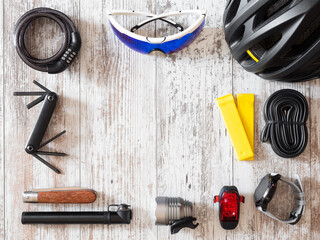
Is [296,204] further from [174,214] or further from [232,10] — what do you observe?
[232,10]

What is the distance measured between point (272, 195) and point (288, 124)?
0.23 metres

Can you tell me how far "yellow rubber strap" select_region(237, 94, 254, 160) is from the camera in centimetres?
116

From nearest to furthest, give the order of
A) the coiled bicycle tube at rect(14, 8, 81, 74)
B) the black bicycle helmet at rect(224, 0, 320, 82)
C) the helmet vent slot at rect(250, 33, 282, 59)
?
the black bicycle helmet at rect(224, 0, 320, 82) < the helmet vent slot at rect(250, 33, 282, 59) < the coiled bicycle tube at rect(14, 8, 81, 74)

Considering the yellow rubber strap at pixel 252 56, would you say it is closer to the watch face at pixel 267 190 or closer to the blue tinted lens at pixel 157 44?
the blue tinted lens at pixel 157 44

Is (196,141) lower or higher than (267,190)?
higher

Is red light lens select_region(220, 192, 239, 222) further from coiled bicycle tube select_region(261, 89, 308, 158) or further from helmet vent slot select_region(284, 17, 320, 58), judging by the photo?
helmet vent slot select_region(284, 17, 320, 58)

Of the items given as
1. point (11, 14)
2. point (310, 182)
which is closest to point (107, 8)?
point (11, 14)

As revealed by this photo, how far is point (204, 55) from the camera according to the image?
1.17m

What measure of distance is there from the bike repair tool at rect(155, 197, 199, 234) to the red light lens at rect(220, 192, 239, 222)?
0.10 m

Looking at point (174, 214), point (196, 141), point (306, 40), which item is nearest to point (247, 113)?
point (196, 141)

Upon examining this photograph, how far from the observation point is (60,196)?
1.15 m

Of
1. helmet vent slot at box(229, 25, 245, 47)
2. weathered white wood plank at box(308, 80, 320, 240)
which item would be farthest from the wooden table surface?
helmet vent slot at box(229, 25, 245, 47)

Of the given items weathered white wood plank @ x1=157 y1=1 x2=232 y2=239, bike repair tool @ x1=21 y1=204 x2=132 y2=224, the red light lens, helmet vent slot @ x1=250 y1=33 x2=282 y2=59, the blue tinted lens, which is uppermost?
the blue tinted lens

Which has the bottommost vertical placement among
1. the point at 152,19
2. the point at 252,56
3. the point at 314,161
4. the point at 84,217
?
the point at 84,217
